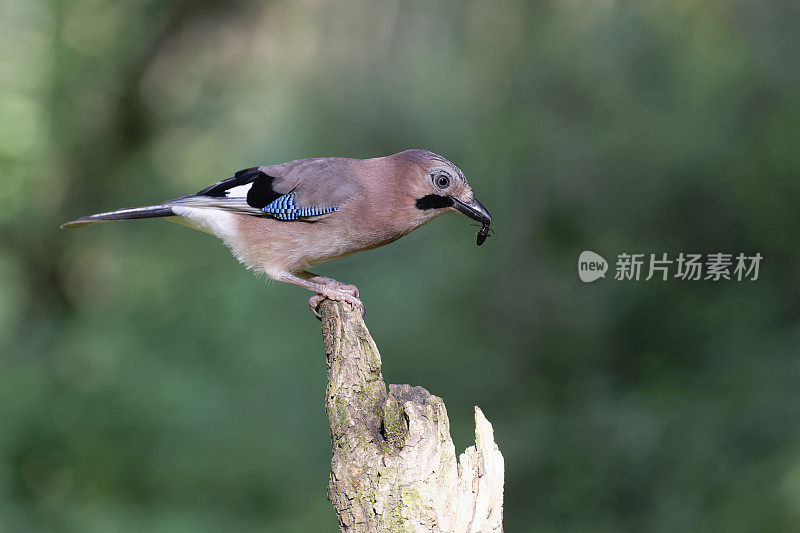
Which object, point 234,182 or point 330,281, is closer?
point 330,281

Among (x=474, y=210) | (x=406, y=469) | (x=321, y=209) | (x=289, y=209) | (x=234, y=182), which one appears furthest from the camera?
(x=234, y=182)

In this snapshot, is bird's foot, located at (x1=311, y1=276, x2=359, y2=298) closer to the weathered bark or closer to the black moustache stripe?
the black moustache stripe

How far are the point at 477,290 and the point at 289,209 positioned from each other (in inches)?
166

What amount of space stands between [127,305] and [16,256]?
5.85 ft

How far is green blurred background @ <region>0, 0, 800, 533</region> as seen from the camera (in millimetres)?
7055

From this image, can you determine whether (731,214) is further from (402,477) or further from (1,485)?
(1,485)

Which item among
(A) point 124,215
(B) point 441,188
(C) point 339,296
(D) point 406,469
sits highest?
(B) point 441,188

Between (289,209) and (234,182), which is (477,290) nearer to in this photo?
(234,182)

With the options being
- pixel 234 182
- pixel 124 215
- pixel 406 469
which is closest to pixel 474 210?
pixel 406 469

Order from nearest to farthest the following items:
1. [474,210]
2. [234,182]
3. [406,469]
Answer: [406,469], [474,210], [234,182]

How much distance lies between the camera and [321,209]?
4.26 meters

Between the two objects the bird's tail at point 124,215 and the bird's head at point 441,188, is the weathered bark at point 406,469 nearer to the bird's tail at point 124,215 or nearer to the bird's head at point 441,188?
the bird's head at point 441,188

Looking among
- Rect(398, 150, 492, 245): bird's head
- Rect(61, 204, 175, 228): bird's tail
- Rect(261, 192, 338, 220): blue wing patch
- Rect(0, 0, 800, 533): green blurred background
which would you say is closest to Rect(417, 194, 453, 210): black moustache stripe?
Rect(398, 150, 492, 245): bird's head

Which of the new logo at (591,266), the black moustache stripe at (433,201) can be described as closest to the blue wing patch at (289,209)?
the black moustache stripe at (433,201)
